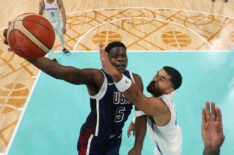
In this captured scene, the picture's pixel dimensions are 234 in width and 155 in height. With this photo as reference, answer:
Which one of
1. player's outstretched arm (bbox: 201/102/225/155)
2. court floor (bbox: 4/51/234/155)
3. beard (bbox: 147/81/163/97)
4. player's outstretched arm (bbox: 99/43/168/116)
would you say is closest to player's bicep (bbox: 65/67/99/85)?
player's outstretched arm (bbox: 99/43/168/116)

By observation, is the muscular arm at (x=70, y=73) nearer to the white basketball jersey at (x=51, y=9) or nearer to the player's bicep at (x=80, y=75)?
the player's bicep at (x=80, y=75)

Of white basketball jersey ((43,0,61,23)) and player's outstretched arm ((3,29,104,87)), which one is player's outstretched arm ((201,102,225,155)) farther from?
white basketball jersey ((43,0,61,23))

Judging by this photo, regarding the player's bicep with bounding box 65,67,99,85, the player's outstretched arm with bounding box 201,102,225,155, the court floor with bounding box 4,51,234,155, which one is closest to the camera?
the player's outstretched arm with bounding box 201,102,225,155

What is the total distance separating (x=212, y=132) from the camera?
1.42 meters

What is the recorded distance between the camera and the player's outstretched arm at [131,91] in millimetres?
1396

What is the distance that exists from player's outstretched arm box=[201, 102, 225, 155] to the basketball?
1.60 meters

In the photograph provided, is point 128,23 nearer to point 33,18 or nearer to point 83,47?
point 83,47

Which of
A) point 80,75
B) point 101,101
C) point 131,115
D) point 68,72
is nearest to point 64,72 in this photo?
point 68,72

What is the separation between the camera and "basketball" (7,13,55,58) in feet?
5.53

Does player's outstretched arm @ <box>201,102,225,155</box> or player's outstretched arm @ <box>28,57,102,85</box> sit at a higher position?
player's outstretched arm @ <box>28,57,102,85</box>

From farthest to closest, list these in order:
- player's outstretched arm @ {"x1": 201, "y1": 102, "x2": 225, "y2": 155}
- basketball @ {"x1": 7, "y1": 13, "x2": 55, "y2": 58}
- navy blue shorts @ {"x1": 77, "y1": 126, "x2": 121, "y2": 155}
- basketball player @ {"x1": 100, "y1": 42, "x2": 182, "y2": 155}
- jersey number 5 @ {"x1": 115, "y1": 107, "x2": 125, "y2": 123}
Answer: navy blue shorts @ {"x1": 77, "y1": 126, "x2": 121, "y2": 155}
jersey number 5 @ {"x1": 115, "y1": 107, "x2": 125, "y2": 123}
basketball @ {"x1": 7, "y1": 13, "x2": 55, "y2": 58}
basketball player @ {"x1": 100, "y1": 42, "x2": 182, "y2": 155}
player's outstretched arm @ {"x1": 201, "y1": 102, "x2": 225, "y2": 155}

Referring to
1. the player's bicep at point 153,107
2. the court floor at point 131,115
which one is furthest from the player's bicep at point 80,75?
the court floor at point 131,115

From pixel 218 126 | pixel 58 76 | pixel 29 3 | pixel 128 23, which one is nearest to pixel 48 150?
pixel 58 76

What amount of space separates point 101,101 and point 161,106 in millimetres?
586
